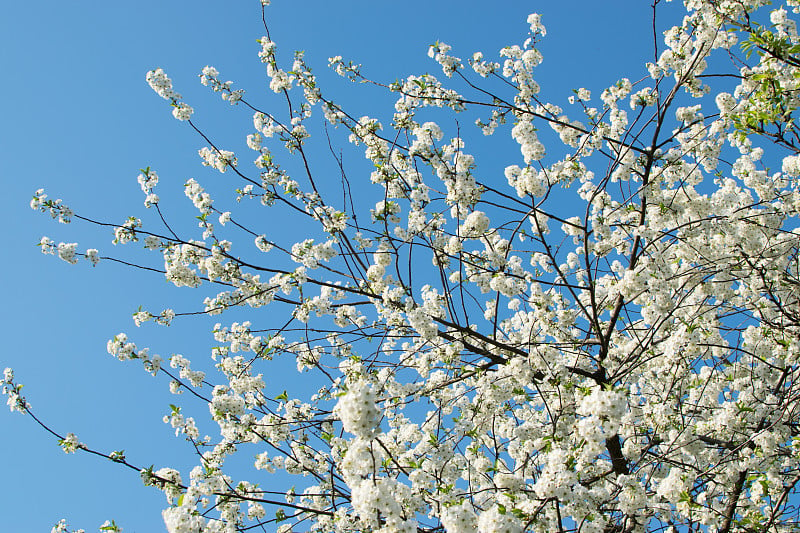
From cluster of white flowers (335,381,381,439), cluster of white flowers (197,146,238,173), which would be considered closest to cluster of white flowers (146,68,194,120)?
cluster of white flowers (197,146,238,173)

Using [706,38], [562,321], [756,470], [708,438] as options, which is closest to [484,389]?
[562,321]

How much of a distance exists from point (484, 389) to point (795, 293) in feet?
13.3

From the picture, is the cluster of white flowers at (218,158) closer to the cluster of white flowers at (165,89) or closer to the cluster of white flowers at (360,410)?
the cluster of white flowers at (165,89)

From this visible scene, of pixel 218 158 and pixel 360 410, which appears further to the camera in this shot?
pixel 218 158

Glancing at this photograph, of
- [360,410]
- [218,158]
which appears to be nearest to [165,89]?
[218,158]

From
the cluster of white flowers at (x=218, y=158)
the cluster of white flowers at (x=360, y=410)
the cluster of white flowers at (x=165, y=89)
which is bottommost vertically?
the cluster of white flowers at (x=360, y=410)

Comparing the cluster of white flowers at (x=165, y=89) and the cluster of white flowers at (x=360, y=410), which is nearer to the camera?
the cluster of white flowers at (x=360, y=410)

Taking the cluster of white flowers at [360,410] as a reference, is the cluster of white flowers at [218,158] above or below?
above

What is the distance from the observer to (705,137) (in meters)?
7.30

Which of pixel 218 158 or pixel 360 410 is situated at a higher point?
pixel 218 158

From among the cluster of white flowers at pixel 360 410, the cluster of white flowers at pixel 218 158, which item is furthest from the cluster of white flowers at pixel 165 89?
the cluster of white flowers at pixel 360 410

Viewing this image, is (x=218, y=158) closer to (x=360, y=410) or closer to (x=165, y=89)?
(x=165, y=89)

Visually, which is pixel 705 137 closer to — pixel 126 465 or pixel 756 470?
pixel 756 470

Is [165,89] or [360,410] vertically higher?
[165,89]
